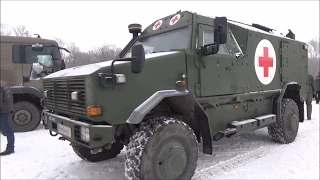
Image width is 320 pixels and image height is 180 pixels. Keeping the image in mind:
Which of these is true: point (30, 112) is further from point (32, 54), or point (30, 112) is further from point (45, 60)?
A: point (32, 54)

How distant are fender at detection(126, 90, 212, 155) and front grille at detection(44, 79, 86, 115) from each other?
2.04 feet

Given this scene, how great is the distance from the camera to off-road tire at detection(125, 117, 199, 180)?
10.0ft

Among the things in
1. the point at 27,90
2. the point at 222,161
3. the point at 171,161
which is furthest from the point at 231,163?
the point at 27,90

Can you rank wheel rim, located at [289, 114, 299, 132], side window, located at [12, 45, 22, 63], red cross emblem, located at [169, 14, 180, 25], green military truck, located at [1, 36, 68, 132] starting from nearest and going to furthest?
1. red cross emblem, located at [169, 14, 180, 25]
2. wheel rim, located at [289, 114, 299, 132]
3. green military truck, located at [1, 36, 68, 132]
4. side window, located at [12, 45, 22, 63]

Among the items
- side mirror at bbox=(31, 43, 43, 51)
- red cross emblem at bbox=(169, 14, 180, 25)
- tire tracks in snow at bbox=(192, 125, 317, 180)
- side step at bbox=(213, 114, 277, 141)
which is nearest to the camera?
tire tracks in snow at bbox=(192, 125, 317, 180)

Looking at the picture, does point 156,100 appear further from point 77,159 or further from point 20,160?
point 20,160

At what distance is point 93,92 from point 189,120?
1.64 m

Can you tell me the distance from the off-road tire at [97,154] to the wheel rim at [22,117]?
3707mm

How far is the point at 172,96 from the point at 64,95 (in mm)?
1435

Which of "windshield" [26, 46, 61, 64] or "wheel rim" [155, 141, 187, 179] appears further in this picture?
"windshield" [26, 46, 61, 64]

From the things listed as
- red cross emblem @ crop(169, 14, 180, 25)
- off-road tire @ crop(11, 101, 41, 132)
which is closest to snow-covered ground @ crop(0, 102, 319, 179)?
off-road tire @ crop(11, 101, 41, 132)

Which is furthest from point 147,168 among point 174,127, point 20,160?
point 20,160

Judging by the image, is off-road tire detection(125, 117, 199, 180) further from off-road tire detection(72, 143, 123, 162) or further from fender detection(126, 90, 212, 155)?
off-road tire detection(72, 143, 123, 162)

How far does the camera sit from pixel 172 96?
3457 millimetres
